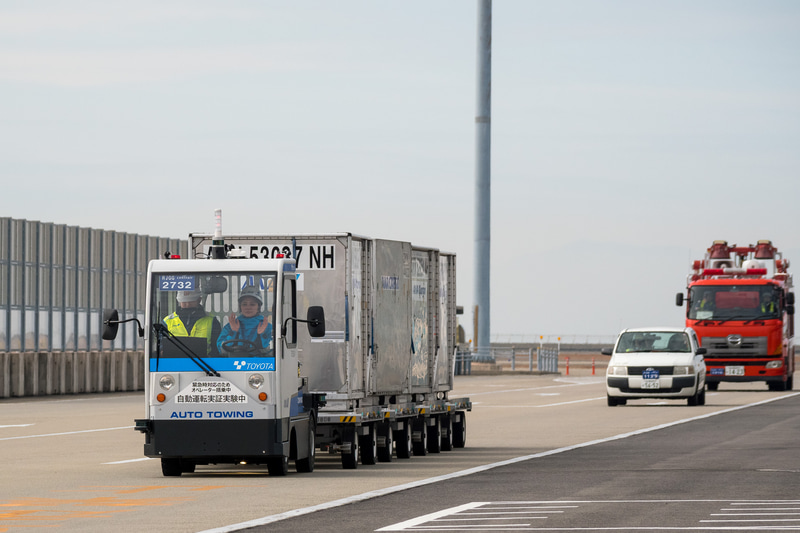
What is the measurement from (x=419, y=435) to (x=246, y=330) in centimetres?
483

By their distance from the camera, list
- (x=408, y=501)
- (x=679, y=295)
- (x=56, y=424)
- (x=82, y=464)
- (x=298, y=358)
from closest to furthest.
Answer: (x=408, y=501)
(x=298, y=358)
(x=82, y=464)
(x=56, y=424)
(x=679, y=295)

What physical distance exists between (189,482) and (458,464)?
12.7 ft

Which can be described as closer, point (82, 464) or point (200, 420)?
point (200, 420)

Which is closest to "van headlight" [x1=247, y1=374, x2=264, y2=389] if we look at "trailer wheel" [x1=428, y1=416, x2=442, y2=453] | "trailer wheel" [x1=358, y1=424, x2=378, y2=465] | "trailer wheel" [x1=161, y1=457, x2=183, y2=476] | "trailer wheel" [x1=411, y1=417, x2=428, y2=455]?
"trailer wheel" [x1=161, y1=457, x2=183, y2=476]

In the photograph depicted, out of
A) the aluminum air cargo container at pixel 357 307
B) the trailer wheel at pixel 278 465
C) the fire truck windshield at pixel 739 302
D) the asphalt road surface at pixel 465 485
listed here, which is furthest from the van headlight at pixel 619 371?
the trailer wheel at pixel 278 465

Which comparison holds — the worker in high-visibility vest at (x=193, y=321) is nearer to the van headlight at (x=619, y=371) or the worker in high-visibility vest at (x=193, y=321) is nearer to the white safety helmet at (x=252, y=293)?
the white safety helmet at (x=252, y=293)

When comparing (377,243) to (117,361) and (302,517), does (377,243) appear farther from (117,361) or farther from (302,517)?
(117,361)

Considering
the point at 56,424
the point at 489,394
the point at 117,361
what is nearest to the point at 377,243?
the point at 56,424

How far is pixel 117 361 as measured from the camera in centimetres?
4791

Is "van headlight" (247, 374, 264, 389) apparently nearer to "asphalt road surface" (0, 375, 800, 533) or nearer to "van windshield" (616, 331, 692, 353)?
"asphalt road surface" (0, 375, 800, 533)

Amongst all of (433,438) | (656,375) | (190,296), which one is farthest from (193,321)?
(656,375)

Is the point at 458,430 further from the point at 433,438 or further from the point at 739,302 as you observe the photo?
the point at 739,302

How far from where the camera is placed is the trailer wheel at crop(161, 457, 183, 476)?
17.8m

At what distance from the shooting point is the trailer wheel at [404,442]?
68.0 feet
